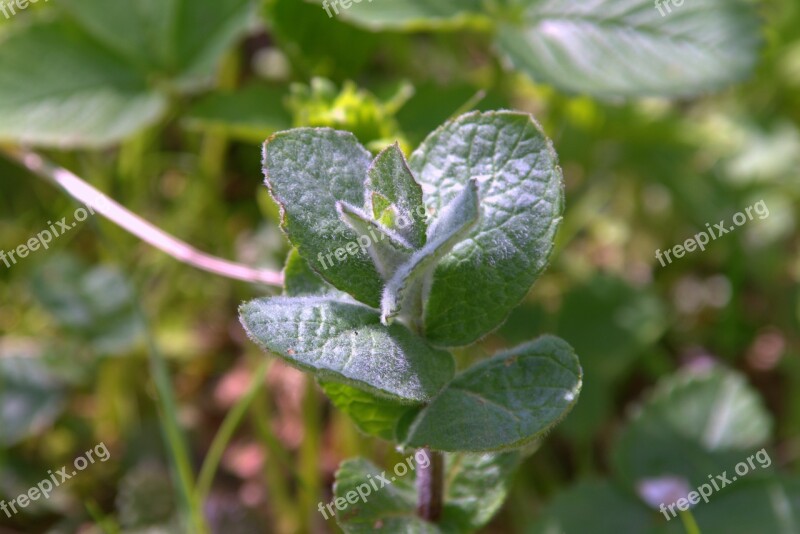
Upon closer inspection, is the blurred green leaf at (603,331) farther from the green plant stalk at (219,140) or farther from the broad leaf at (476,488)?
the green plant stalk at (219,140)

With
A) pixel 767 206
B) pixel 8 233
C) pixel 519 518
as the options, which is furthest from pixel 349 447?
pixel 767 206

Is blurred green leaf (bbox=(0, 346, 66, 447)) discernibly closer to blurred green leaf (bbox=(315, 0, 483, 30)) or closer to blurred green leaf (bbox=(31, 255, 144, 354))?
blurred green leaf (bbox=(31, 255, 144, 354))

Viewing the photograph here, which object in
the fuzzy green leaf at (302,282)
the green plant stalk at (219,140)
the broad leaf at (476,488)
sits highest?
the fuzzy green leaf at (302,282)

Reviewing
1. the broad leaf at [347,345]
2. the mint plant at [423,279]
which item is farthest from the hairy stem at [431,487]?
the broad leaf at [347,345]

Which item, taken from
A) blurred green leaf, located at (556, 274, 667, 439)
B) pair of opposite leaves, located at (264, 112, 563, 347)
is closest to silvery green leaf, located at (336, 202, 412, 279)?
pair of opposite leaves, located at (264, 112, 563, 347)

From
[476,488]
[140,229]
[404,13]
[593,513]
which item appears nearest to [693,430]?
[593,513]

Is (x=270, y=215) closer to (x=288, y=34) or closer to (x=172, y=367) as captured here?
(x=288, y=34)
